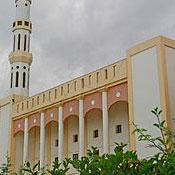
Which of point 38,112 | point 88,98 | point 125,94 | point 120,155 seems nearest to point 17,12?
point 38,112

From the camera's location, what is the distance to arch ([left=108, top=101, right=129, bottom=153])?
2370 cm

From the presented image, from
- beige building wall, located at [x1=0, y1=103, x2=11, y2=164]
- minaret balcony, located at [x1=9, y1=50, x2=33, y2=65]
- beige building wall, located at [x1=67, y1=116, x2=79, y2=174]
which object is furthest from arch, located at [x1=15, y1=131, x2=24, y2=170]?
minaret balcony, located at [x1=9, y1=50, x2=33, y2=65]

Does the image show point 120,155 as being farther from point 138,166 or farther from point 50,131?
point 50,131

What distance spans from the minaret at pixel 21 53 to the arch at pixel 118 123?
40.0 feet

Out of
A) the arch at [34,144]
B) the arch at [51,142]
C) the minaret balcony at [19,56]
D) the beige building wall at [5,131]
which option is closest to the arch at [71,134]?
the arch at [51,142]

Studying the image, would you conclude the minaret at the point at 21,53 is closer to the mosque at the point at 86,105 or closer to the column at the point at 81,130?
the mosque at the point at 86,105

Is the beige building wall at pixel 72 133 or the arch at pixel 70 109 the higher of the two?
the arch at pixel 70 109

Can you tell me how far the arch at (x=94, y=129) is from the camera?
25188mm

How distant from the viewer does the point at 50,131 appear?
2969 cm

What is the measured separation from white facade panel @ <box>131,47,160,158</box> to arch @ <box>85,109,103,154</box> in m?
5.24

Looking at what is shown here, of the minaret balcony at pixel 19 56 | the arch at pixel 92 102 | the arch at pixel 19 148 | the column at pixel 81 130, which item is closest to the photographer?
the arch at pixel 92 102

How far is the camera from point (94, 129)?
1014 inches

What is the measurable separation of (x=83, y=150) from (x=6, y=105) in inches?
397

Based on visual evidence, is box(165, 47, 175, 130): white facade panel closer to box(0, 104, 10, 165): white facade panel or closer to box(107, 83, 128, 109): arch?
box(107, 83, 128, 109): arch
